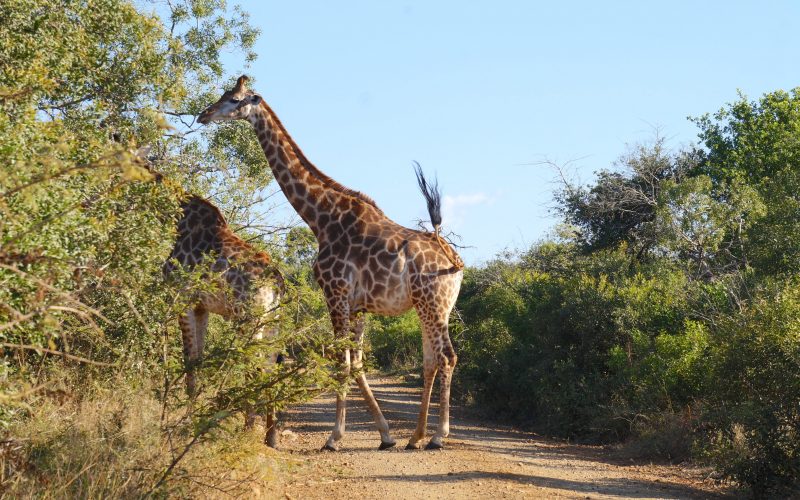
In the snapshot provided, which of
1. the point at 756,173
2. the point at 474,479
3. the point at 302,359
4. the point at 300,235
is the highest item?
the point at 756,173

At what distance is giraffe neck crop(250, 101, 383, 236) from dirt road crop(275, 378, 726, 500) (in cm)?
276

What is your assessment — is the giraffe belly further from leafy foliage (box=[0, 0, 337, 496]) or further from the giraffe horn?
the giraffe horn

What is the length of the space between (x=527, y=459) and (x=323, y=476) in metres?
2.78

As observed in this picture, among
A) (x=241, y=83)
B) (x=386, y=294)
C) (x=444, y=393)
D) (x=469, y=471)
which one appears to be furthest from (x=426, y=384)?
(x=241, y=83)

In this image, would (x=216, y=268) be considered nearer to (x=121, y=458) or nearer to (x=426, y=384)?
(x=426, y=384)

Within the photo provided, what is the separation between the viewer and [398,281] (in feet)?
33.6

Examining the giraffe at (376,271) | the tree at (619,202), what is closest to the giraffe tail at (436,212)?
the giraffe at (376,271)

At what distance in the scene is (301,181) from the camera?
11.1m

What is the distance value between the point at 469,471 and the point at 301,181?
4.37m

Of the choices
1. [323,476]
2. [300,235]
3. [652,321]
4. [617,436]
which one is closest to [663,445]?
[617,436]

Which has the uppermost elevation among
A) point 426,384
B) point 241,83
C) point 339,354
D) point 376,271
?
point 241,83

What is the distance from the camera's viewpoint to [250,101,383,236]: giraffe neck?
10867 mm

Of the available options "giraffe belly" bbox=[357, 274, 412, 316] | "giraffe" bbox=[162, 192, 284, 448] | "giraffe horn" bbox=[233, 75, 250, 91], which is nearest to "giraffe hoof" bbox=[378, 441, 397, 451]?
"giraffe" bbox=[162, 192, 284, 448]

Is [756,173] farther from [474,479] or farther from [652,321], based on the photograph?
[474,479]
